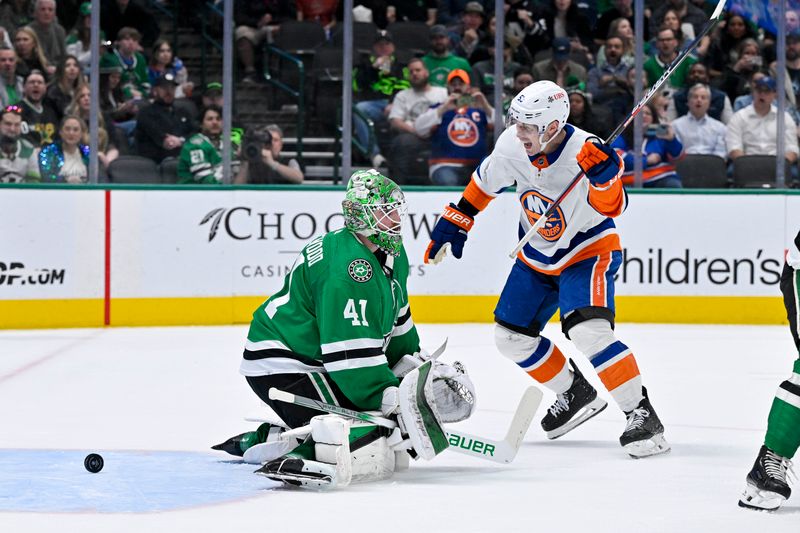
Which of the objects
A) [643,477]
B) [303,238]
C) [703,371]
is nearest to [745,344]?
[703,371]

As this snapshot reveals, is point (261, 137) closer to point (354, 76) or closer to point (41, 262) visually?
point (354, 76)

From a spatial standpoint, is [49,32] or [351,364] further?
[49,32]

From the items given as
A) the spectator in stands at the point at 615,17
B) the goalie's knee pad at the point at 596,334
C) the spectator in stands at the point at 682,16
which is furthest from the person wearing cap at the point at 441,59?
the goalie's knee pad at the point at 596,334

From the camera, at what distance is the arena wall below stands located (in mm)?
7668

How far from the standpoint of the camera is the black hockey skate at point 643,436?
13.9ft

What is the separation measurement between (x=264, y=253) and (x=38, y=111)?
1503 mm

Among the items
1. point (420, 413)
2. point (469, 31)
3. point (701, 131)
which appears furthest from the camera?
point (701, 131)

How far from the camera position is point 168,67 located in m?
7.93

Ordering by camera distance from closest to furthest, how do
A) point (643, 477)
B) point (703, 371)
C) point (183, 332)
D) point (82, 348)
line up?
point (643, 477) → point (703, 371) → point (82, 348) → point (183, 332)

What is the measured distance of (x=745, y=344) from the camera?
287 inches

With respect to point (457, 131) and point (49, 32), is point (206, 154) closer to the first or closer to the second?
point (49, 32)

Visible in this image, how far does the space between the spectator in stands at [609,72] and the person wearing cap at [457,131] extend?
65 cm

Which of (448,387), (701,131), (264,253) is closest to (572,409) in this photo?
(448,387)

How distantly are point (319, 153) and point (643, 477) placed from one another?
457cm
